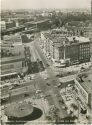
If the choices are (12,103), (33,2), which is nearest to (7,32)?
(33,2)

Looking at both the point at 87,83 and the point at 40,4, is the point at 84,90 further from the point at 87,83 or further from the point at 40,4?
the point at 40,4

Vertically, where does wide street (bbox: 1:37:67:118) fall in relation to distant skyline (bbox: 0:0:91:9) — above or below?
below

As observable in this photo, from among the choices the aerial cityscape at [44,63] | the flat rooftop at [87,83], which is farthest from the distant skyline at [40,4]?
the flat rooftop at [87,83]

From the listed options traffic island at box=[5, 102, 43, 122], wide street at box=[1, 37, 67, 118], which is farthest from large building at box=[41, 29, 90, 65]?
traffic island at box=[5, 102, 43, 122]

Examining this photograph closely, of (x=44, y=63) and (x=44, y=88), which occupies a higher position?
(x=44, y=63)

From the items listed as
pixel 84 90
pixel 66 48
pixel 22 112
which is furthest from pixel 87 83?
pixel 22 112

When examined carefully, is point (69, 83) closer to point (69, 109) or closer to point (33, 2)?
point (69, 109)

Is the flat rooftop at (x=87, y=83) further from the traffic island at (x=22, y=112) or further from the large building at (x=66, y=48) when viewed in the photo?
the traffic island at (x=22, y=112)

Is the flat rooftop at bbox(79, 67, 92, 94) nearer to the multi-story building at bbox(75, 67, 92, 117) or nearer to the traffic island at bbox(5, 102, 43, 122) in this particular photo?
the multi-story building at bbox(75, 67, 92, 117)
